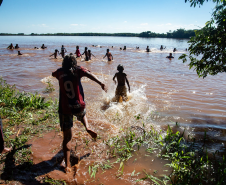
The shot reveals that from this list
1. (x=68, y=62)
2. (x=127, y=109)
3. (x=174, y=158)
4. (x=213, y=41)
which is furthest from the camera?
(x=127, y=109)

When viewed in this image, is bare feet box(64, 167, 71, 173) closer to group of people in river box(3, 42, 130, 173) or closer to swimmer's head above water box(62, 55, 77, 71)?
group of people in river box(3, 42, 130, 173)

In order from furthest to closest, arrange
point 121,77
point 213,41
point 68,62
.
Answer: point 121,77
point 213,41
point 68,62

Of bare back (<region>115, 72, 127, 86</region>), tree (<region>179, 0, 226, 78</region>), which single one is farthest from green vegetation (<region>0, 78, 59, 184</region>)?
tree (<region>179, 0, 226, 78</region>)

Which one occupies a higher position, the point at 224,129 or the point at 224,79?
the point at 224,79

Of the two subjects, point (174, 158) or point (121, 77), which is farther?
point (121, 77)

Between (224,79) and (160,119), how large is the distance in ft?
25.4

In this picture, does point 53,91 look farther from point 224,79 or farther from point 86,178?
point 224,79

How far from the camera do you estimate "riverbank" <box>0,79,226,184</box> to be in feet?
8.38

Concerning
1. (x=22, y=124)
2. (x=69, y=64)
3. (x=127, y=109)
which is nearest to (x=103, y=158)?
(x=69, y=64)

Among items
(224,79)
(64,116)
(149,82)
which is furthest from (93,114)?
(224,79)

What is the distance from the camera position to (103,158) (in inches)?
120

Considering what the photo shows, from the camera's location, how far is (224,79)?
10180mm

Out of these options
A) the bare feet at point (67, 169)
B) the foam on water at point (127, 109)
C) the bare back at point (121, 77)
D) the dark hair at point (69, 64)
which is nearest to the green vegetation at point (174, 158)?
the bare feet at point (67, 169)

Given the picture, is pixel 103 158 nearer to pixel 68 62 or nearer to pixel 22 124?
pixel 68 62
